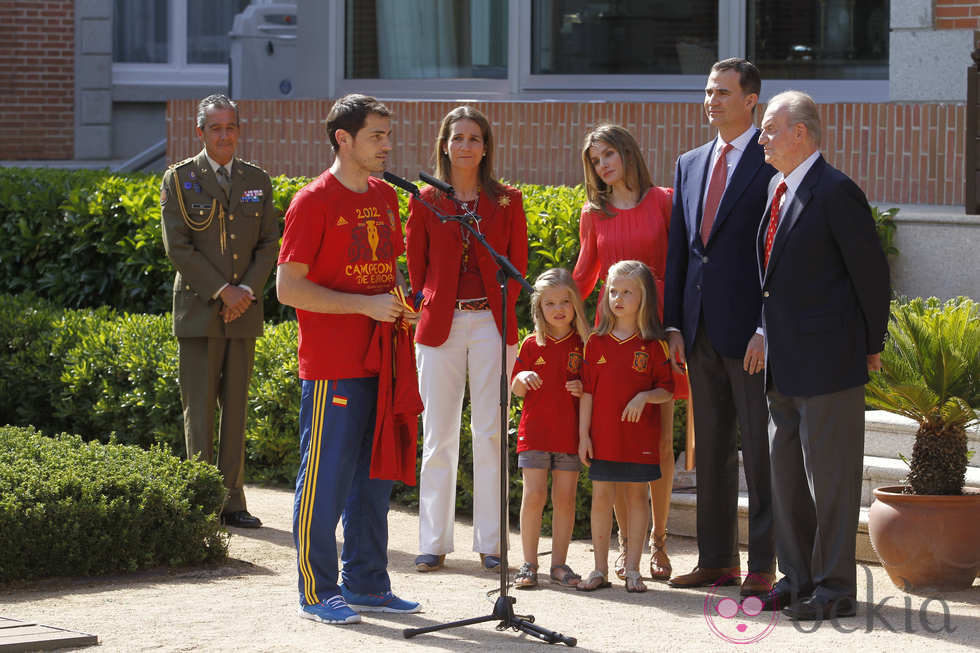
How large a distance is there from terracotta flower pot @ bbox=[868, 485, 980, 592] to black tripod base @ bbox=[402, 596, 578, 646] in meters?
1.73

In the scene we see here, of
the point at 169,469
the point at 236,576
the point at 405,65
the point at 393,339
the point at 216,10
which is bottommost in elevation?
the point at 236,576

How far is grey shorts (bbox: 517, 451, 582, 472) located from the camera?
6.36 meters

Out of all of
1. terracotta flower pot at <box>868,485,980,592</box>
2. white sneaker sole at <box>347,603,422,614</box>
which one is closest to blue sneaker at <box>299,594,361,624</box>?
white sneaker sole at <box>347,603,422,614</box>

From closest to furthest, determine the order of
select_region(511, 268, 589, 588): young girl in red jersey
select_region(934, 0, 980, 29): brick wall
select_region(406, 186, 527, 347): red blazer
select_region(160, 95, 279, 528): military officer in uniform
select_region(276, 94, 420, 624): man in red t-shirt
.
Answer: select_region(276, 94, 420, 624): man in red t-shirt < select_region(511, 268, 589, 588): young girl in red jersey < select_region(406, 186, 527, 347): red blazer < select_region(160, 95, 279, 528): military officer in uniform < select_region(934, 0, 980, 29): brick wall

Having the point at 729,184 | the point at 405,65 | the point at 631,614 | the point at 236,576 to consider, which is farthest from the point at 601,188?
the point at 405,65

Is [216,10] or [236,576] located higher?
[216,10]

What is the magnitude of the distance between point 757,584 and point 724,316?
3.75 feet

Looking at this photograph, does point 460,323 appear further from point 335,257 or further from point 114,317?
point 114,317

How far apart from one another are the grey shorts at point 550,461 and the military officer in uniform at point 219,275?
6.34ft

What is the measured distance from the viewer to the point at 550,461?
6.38m

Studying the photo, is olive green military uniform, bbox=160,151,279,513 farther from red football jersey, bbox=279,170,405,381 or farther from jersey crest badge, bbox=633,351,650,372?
jersey crest badge, bbox=633,351,650,372

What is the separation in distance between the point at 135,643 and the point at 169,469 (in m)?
1.79

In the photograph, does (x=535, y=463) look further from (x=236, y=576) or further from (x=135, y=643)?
(x=135, y=643)

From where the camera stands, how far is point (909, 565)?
6.07 metres
